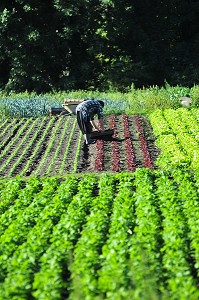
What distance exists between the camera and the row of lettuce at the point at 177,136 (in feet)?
53.4

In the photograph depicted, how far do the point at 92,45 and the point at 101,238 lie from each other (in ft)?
84.2

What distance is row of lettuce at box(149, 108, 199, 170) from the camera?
1628 centimetres

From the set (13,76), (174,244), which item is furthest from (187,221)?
(13,76)

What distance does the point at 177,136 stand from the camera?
1942 centimetres

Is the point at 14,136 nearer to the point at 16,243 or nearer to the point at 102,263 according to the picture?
the point at 16,243

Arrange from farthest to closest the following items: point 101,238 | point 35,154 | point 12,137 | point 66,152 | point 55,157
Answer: point 12,137
point 35,154
point 66,152
point 55,157
point 101,238

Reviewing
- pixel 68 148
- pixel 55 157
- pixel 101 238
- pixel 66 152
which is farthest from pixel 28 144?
pixel 101 238

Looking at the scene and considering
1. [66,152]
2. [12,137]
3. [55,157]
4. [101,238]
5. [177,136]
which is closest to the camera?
[101,238]

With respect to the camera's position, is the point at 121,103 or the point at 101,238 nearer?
the point at 101,238

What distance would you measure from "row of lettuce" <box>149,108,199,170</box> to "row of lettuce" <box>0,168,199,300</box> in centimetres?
169

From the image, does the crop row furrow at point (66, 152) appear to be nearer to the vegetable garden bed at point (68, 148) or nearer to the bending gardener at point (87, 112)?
the vegetable garden bed at point (68, 148)

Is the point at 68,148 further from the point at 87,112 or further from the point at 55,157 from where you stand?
the point at 87,112

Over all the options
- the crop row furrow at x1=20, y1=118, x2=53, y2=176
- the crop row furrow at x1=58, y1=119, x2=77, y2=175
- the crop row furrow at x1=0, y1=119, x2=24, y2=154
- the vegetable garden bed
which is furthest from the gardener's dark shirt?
the crop row furrow at x1=0, y1=119, x2=24, y2=154

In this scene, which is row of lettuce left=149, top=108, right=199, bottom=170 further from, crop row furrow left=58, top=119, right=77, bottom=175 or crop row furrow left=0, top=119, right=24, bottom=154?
crop row furrow left=0, top=119, right=24, bottom=154
